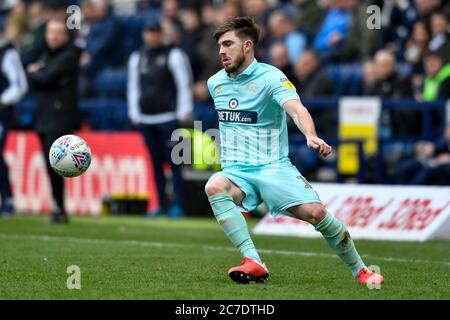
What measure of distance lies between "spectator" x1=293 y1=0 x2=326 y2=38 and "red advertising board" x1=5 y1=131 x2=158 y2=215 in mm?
3956

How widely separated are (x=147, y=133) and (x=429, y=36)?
15.0 feet

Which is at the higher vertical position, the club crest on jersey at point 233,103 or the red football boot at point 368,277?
the club crest on jersey at point 233,103

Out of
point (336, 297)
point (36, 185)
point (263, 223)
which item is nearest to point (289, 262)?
point (336, 297)

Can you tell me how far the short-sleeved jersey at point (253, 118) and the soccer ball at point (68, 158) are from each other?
6.22 feet

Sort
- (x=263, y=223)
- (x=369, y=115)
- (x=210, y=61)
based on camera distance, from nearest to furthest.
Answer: (x=263, y=223) → (x=369, y=115) → (x=210, y=61)

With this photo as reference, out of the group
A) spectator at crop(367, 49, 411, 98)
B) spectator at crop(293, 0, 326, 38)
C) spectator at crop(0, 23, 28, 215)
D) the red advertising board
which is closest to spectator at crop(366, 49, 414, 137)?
spectator at crop(367, 49, 411, 98)

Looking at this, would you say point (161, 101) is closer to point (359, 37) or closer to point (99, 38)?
point (359, 37)

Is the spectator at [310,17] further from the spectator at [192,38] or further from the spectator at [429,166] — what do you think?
the spectator at [429,166]

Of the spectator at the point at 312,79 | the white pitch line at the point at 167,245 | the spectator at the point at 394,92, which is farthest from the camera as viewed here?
the spectator at the point at 312,79

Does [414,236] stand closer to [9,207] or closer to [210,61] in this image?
[9,207]

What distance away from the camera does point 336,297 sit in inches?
298

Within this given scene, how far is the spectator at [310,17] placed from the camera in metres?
20.5

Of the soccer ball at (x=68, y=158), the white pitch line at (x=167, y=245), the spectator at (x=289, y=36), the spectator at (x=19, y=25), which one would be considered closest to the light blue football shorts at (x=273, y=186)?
the soccer ball at (x=68, y=158)

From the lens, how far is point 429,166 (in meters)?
15.4
